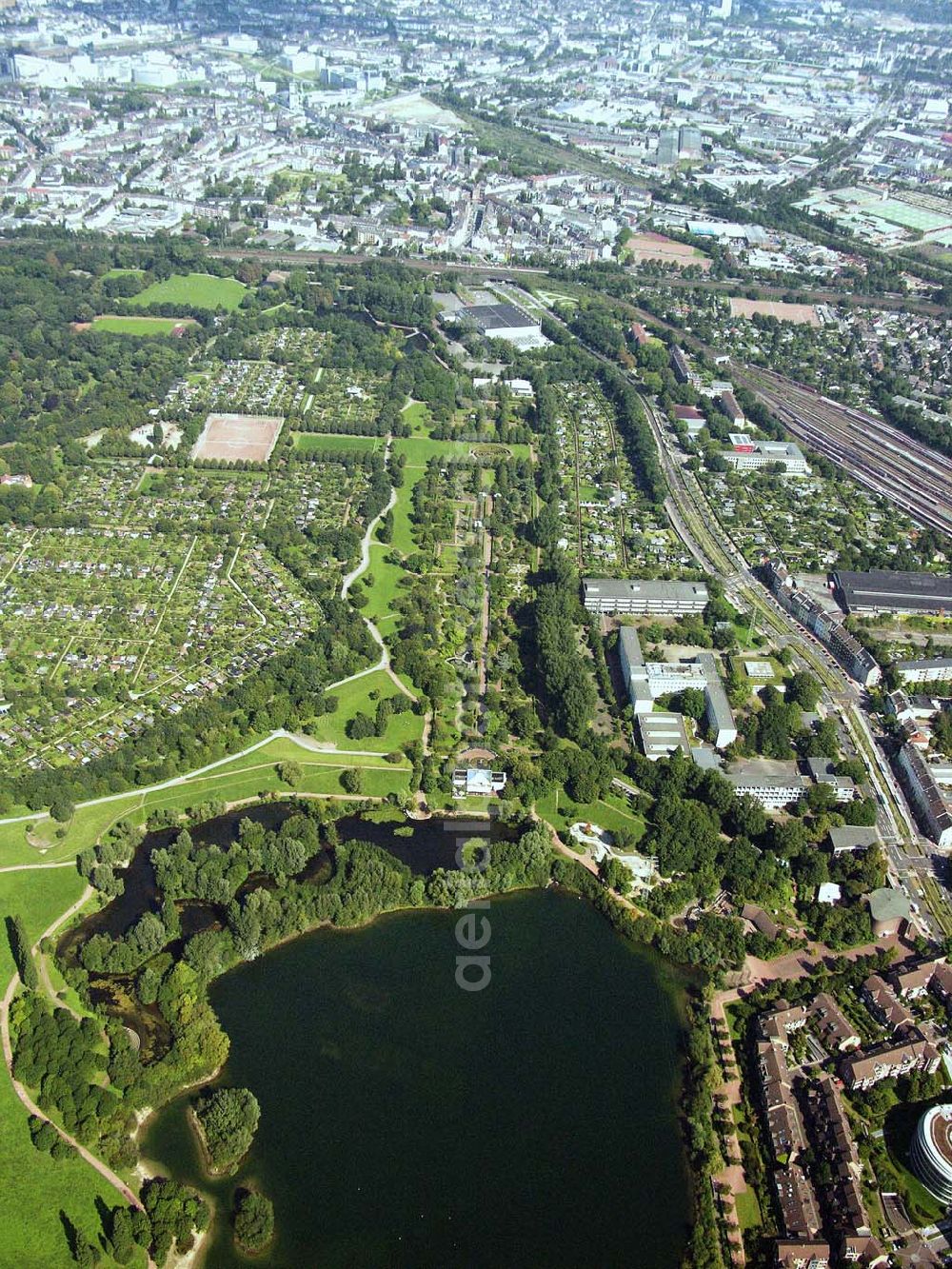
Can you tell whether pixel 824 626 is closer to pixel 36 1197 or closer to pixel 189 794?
pixel 189 794

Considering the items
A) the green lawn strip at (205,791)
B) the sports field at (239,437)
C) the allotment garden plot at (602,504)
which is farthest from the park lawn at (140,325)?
the green lawn strip at (205,791)

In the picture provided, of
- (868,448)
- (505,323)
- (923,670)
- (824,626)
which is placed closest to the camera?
(923,670)

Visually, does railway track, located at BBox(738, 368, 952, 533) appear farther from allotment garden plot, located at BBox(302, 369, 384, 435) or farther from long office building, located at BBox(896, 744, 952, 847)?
allotment garden plot, located at BBox(302, 369, 384, 435)

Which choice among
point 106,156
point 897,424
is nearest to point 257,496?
point 897,424

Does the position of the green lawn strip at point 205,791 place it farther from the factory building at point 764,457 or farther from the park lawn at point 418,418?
the factory building at point 764,457

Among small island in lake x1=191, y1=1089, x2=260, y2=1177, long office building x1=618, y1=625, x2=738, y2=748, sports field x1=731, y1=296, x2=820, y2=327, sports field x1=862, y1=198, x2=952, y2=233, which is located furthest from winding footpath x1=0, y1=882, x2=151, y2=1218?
sports field x1=862, y1=198, x2=952, y2=233

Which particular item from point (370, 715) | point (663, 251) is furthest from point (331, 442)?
point (663, 251)
